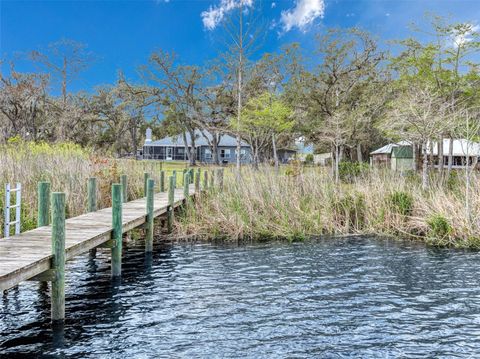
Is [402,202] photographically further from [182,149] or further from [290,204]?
[182,149]

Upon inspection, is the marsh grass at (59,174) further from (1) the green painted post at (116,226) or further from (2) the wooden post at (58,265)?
(2) the wooden post at (58,265)

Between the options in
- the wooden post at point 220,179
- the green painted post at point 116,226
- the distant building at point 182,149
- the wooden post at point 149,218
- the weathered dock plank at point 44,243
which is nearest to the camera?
the weathered dock plank at point 44,243

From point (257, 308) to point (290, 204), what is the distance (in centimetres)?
638

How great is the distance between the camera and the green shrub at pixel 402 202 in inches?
537

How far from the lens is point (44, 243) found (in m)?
7.12

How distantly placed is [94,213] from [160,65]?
36081 millimetres

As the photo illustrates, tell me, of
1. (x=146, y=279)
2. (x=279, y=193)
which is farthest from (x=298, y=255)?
(x=146, y=279)

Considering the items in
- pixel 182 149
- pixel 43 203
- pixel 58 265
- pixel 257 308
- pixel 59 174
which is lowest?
pixel 257 308

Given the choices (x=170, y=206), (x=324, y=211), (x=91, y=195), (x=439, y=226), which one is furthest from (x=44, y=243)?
(x=439, y=226)

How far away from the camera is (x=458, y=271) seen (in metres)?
9.75

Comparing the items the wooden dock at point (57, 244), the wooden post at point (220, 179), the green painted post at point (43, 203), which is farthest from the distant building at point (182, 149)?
the green painted post at point (43, 203)

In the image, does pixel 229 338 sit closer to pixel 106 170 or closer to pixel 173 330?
A: pixel 173 330

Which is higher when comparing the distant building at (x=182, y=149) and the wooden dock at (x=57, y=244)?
the distant building at (x=182, y=149)

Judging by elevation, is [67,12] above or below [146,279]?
above
